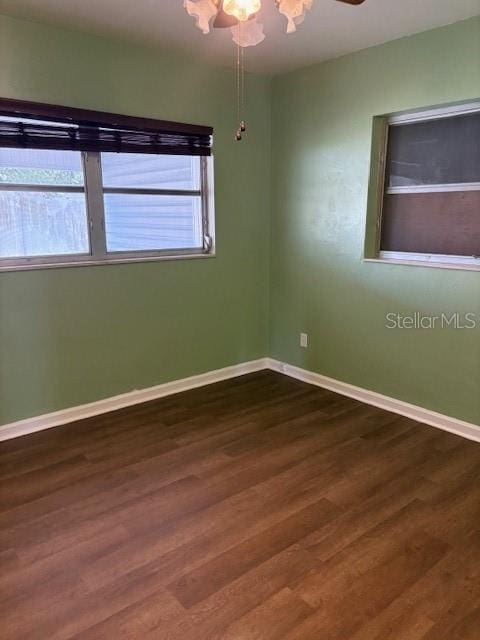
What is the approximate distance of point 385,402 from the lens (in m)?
3.37

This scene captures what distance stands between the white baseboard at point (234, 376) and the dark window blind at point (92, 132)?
1.71 metres

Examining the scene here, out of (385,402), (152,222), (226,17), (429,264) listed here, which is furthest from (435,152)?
(152,222)

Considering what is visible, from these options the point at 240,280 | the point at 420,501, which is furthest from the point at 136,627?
the point at 240,280

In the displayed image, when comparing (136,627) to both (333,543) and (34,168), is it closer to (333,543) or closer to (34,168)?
(333,543)

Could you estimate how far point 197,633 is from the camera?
1.59 meters

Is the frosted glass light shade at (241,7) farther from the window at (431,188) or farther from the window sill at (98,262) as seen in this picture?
the window sill at (98,262)

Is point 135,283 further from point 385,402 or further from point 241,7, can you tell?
Answer: point 241,7

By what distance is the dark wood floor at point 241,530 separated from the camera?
1.65 meters

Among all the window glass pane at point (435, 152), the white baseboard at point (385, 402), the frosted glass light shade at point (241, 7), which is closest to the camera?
the frosted glass light shade at point (241, 7)

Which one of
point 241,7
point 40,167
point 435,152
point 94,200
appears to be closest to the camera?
point 241,7

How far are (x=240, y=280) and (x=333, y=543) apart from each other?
7.75ft

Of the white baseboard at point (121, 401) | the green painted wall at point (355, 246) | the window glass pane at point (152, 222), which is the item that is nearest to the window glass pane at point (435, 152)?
the green painted wall at point (355, 246)

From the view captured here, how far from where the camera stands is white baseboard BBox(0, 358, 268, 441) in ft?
9.87

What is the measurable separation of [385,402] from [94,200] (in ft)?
8.09
